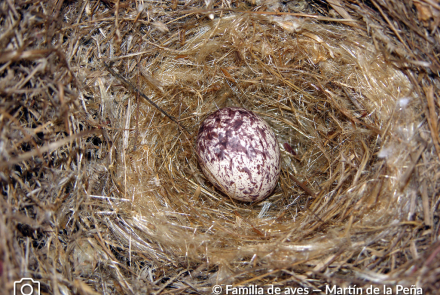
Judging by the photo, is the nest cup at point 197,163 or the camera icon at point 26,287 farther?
the nest cup at point 197,163

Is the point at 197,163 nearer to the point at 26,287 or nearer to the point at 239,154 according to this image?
the point at 239,154

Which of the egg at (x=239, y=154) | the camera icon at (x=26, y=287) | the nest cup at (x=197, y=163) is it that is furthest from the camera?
Result: the egg at (x=239, y=154)

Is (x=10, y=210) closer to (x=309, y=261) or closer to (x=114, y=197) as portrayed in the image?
(x=114, y=197)

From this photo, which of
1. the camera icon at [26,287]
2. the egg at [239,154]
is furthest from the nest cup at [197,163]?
→ the egg at [239,154]

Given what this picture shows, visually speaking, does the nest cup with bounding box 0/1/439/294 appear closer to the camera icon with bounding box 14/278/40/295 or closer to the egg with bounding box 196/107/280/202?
the camera icon with bounding box 14/278/40/295

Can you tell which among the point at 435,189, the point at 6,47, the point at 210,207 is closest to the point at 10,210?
the point at 6,47

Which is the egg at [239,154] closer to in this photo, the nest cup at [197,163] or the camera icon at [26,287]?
the nest cup at [197,163]

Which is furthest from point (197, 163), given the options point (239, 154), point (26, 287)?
point (26, 287)
